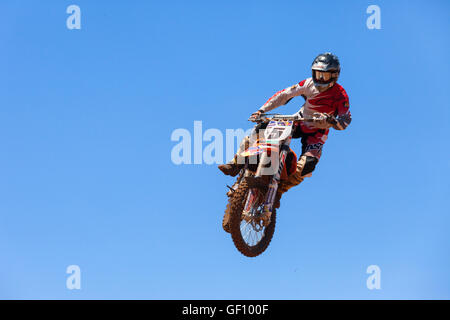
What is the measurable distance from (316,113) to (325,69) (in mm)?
1059

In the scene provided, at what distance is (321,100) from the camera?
17625mm

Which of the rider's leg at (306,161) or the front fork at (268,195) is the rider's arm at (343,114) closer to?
the rider's leg at (306,161)

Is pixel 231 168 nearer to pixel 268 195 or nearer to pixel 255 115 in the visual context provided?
pixel 268 195

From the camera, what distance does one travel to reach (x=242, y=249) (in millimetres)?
15961

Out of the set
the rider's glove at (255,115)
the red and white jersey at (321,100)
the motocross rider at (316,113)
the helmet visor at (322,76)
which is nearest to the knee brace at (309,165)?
the motocross rider at (316,113)

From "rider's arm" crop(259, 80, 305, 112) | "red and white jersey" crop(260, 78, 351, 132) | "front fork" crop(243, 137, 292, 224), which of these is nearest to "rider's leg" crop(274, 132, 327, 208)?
"red and white jersey" crop(260, 78, 351, 132)

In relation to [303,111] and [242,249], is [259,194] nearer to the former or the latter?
[242,249]

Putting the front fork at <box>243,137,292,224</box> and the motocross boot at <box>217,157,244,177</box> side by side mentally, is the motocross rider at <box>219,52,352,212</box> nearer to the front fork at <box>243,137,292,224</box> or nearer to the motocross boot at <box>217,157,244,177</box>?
the motocross boot at <box>217,157,244,177</box>

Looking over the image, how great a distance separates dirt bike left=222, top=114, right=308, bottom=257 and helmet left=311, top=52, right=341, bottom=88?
1.04 meters

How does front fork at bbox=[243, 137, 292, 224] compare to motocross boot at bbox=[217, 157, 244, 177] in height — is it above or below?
below

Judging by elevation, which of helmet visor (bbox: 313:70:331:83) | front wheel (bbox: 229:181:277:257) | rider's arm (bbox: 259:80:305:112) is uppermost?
helmet visor (bbox: 313:70:331:83)

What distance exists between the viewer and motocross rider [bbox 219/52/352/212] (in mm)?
16828
